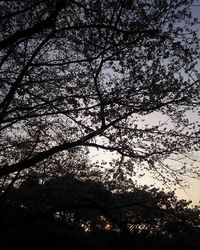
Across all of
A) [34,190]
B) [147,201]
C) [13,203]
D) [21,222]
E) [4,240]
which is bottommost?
[21,222]

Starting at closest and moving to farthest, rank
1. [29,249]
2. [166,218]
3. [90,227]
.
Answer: [166,218], [29,249], [90,227]

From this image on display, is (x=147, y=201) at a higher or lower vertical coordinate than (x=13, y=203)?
higher

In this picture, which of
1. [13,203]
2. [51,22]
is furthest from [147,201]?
[51,22]

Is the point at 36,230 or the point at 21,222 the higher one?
the point at 36,230

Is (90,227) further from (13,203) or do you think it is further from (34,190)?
(13,203)

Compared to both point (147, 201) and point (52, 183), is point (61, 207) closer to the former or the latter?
point (52, 183)

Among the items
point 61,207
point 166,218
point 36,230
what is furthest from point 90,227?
point 61,207

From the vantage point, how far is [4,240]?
11.8 m

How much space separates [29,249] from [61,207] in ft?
19.5

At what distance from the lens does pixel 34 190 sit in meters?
14.6

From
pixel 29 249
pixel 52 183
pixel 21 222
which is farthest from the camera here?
pixel 52 183

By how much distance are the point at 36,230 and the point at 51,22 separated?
29.7ft

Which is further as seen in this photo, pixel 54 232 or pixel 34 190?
pixel 34 190

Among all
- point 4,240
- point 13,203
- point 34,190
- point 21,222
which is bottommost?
point 21,222
